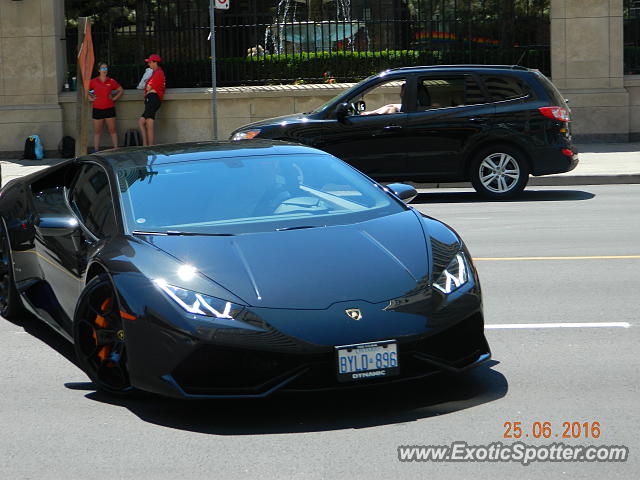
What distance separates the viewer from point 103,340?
5938 millimetres

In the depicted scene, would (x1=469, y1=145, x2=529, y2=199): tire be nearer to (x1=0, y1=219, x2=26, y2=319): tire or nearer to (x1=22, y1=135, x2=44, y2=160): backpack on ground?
(x1=0, y1=219, x2=26, y2=319): tire

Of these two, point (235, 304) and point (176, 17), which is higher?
point (176, 17)

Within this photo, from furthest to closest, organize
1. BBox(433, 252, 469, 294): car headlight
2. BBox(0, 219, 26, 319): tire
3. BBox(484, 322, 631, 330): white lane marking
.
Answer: BBox(0, 219, 26, 319): tire → BBox(484, 322, 631, 330): white lane marking → BBox(433, 252, 469, 294): car headlight

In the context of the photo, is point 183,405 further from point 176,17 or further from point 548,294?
point 176,17

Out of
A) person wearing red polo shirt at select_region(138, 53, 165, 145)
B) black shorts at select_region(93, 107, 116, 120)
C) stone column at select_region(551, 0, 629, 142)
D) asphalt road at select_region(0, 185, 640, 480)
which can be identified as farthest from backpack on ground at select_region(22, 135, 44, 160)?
asphalt road at select_region(0, 185, 640, 480)

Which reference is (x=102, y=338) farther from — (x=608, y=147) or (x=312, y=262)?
(x=608, y=147)

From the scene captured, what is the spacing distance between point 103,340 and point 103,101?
54.6ft

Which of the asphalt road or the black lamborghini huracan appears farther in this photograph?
the black lamborghini huracan

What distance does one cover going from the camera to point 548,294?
8.59 m

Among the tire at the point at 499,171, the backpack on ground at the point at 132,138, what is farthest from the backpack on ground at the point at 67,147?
the tire at the point at 499,171

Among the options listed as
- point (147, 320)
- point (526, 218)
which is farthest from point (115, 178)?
point (526, 218)

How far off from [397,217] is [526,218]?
275 inches

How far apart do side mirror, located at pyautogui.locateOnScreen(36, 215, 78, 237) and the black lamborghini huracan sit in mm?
14

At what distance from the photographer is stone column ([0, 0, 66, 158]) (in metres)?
22.4
